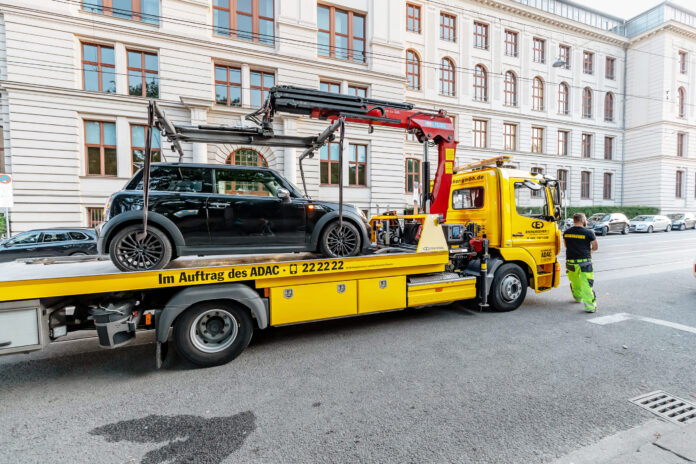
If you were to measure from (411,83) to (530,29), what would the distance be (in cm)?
1465

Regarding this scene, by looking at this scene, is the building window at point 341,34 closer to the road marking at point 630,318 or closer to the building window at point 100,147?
the building window at point 100,147

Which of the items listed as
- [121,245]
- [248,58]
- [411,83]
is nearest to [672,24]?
[411,83]

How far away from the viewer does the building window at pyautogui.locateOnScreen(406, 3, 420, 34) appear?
88.7 ft

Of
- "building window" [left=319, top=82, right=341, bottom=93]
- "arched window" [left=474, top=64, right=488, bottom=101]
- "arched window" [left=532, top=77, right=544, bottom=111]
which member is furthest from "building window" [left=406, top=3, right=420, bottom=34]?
"arched window" [left=532, top=77, right=544, bottom=111]

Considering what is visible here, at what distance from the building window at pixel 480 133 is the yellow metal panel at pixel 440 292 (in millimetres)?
26909

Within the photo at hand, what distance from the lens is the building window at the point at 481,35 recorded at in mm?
29859

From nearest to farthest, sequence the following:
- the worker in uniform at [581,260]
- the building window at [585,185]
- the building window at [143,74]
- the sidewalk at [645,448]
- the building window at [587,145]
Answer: the sidewalk at [645,448] < the worker in uniform at [581,260] < the building window at [143,74] < the building window at [585,185] < the building window at [587,145]

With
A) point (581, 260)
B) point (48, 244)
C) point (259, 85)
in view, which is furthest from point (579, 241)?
point (259, 85)

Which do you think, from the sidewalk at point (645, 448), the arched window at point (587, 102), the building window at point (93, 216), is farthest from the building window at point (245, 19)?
the arched window at point (587, 102)

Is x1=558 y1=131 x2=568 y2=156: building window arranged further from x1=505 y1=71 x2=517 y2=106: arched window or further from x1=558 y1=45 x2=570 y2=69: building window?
x1=505 y1=71 x2=517 y2=106: arched window

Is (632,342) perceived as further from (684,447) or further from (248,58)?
(248,58)

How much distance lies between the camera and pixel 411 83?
27.2m

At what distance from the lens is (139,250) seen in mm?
4484

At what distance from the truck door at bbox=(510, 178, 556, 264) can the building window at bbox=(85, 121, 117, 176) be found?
1944 centimetres
